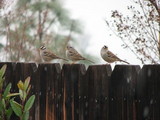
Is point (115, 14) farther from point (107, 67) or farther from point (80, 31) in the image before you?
point (80, 31)

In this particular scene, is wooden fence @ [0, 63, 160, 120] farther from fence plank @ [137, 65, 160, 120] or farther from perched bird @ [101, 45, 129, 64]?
perched bird @ [101, 45, 129, 64]

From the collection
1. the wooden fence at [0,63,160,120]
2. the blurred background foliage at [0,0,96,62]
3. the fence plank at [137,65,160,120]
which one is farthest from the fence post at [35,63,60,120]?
the blurred background foliage at [0,0,96,62]

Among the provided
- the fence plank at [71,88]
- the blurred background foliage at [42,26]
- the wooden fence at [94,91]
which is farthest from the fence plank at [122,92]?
the blurred background foliage at [42,26]

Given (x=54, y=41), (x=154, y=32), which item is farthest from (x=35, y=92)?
(x=54, y=41)

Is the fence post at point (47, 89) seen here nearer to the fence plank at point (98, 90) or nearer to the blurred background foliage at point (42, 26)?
the fence plank at point (98, 90)

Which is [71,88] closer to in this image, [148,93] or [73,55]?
[148,93]

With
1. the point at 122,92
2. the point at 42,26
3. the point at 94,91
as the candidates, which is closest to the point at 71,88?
the point at 94,91

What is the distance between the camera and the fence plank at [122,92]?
5.55 meters

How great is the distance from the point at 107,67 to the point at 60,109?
3.67 feet

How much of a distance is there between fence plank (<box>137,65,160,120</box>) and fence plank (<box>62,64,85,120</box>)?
103cm

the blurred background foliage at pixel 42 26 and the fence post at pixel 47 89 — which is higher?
the blurred background foliage at pixel 42 26

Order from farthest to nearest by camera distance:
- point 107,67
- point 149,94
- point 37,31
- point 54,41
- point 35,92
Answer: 1. point 54,41
2. point 37,31
3. point 35,92
4. point 107,67
5. point 149,94

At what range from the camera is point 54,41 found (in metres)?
23.0

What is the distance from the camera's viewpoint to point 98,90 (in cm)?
595
